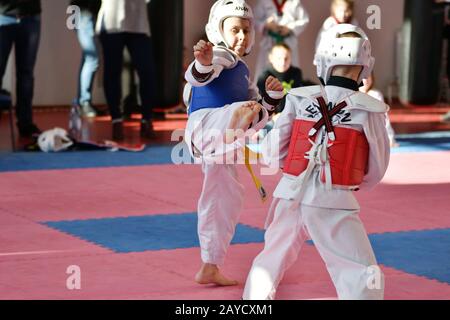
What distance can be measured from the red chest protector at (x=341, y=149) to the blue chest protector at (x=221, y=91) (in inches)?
32.2

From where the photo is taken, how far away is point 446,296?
213 inches

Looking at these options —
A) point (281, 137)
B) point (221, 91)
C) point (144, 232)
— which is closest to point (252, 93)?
point (221, 91)

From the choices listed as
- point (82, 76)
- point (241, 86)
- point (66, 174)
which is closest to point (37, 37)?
point (82, 76)

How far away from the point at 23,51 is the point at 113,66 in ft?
3.01

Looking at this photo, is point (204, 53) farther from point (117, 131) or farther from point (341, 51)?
point (117, 131)

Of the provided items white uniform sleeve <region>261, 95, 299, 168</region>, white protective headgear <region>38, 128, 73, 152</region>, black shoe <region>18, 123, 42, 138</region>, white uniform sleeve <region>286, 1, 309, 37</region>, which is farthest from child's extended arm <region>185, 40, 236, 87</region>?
white uniform sleeve <region>286, 1, 309, 37</region>

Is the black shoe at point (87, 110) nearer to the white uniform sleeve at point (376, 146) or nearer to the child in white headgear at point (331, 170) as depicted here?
the child in white headgear at point (331, 170)

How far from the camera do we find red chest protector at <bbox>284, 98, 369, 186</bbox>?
4.74 m

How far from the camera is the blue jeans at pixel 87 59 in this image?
1188 centimetres

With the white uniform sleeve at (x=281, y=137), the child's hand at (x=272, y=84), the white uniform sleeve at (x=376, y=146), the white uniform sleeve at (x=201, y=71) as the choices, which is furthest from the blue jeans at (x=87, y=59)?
the white uniform sleeve at (x=376, y=146)

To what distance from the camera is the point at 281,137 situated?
4898 millimetres

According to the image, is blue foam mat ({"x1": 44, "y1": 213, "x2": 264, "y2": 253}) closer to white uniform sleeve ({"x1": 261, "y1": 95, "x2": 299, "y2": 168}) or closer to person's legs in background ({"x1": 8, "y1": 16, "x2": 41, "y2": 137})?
white uniform sleeve ({"x1": 261, "y1": 95, "x2": 299, "y2": 168})
